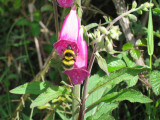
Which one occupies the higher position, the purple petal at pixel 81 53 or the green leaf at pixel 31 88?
the purple petal at pixel 81 53

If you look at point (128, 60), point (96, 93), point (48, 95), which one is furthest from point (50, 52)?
point (48, 95)

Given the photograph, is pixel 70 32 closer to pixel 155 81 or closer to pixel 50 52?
pixel 155 81

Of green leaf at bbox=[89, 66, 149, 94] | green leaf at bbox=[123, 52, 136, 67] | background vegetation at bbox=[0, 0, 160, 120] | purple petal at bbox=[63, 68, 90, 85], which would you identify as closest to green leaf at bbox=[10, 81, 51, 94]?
background vegetation at bbox=[0, 0, 160, 120]

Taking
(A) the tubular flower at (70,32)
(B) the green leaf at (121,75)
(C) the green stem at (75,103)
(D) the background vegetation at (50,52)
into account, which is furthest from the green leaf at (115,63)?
(A) the tubular flower at (70,32)

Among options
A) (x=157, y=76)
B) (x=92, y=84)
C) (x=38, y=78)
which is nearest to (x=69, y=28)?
(x=92, y=84)

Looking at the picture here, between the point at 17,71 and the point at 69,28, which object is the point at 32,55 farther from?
the point at 69,28

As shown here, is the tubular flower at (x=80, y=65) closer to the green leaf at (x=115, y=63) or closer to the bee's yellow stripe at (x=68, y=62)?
the bee's yellow stripe at (x=68, y=62)
